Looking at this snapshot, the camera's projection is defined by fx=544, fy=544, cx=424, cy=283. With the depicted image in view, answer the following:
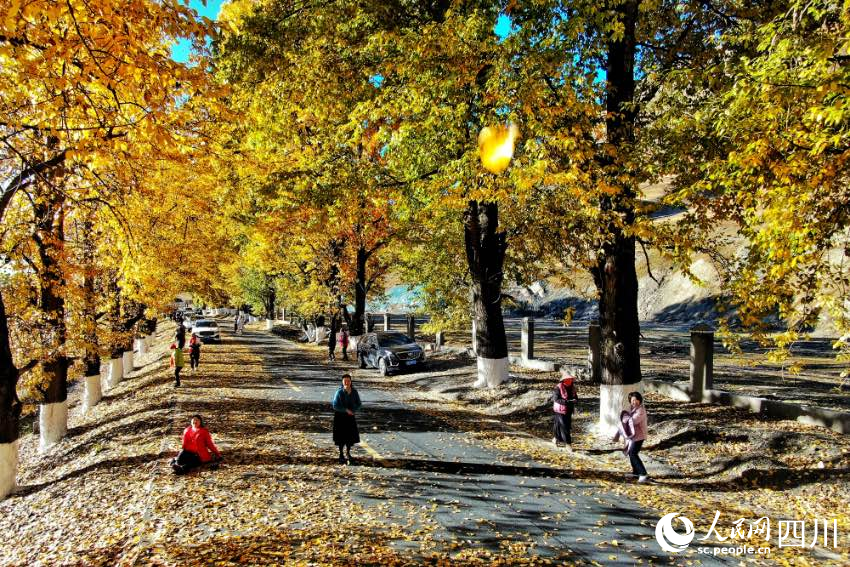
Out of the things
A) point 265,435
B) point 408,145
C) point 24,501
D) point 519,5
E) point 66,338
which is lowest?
point 24,501

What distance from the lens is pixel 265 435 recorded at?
12.3m

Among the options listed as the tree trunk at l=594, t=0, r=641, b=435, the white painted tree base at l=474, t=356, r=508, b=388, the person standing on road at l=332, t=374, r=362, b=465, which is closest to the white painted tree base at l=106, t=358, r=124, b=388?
the white painted tree base at l=474, t=356, r=508, b=388

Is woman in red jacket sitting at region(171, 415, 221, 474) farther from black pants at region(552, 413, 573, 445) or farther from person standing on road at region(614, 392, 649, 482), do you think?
person standing on road at region(614, 392, 649, 482)

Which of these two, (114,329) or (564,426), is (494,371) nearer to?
(564,426)

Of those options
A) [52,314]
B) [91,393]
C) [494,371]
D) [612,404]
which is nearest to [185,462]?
[52,314]

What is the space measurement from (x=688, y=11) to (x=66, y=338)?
17.0m

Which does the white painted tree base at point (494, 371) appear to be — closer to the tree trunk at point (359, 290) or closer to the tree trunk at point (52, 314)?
the tree trunk at point (52, 314)

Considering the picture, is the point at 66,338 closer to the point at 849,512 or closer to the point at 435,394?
the point at 435,394

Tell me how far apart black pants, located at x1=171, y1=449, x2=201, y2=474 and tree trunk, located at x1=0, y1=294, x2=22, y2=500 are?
10.6 ft

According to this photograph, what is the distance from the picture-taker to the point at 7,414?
33.4 ft

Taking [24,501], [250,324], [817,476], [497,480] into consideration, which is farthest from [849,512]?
[250,324]

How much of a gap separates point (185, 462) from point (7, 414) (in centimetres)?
370

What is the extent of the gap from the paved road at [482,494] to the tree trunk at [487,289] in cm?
361

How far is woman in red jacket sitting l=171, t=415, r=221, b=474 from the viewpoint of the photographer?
9617 mm
